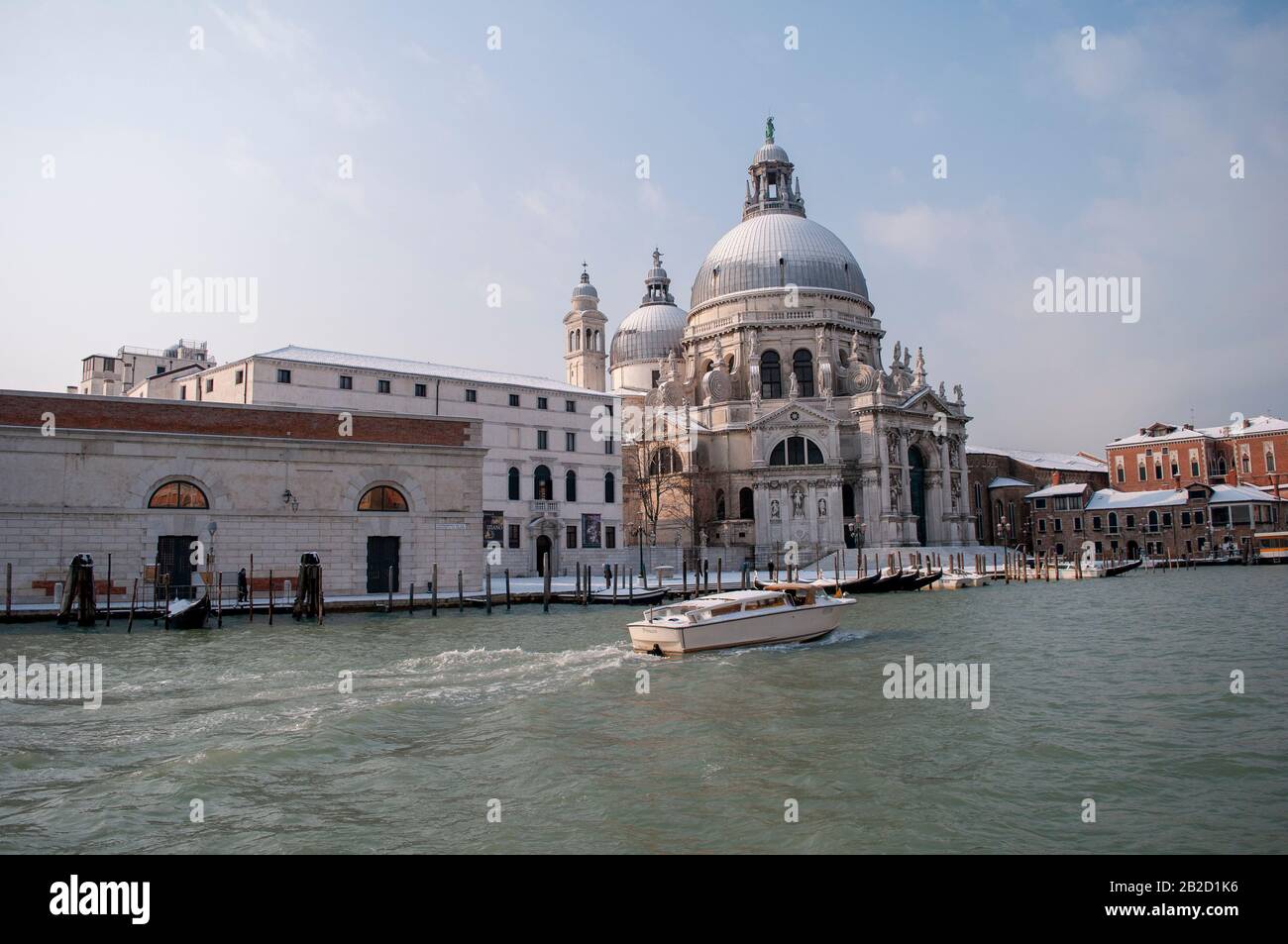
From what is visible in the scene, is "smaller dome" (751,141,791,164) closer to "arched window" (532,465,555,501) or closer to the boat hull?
"arched window" (532,465,555,501)

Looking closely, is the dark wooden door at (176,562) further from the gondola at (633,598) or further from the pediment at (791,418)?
the pediment at (791,418)

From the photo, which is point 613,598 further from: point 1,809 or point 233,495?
point 1,809

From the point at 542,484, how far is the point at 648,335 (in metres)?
31.5

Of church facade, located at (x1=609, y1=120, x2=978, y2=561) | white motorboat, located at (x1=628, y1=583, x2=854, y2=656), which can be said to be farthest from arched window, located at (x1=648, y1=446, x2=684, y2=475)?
white motorboat, located at (x1=628, y1=583, x2=854, y2=656)

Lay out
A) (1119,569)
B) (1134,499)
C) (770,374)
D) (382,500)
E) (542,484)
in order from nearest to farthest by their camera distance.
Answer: (382,500)
(542,484)
(1119,569)
(770,374)
(1134,499)

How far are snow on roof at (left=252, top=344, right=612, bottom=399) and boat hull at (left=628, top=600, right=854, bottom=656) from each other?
85.4 feet

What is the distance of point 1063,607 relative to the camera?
92.2 ft

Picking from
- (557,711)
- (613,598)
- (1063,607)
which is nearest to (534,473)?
(613,598)

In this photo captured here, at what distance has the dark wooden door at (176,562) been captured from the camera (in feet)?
84.3

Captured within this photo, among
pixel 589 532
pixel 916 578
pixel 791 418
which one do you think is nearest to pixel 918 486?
pixel 791 418

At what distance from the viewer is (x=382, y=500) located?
28.8 meters

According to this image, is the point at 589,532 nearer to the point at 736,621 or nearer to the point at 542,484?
the point at 542,484

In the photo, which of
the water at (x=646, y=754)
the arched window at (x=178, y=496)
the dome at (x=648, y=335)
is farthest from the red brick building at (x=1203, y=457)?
the arched window at (x=178, y=496)
